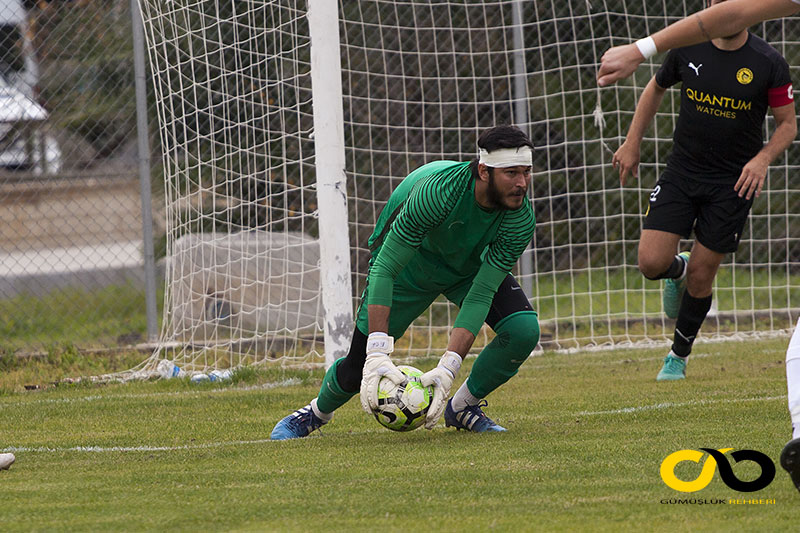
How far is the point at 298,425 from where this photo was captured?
5.20 metres

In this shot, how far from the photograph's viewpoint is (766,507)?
10.7 ft

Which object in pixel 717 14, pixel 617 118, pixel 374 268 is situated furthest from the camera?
pixel 617 118

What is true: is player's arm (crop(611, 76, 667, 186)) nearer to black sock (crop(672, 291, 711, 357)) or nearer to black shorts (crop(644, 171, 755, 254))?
black shorts (crop(644, 171, 755, 254))

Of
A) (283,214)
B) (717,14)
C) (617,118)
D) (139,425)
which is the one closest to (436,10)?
(617,118)

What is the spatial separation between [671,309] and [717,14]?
4.22 m

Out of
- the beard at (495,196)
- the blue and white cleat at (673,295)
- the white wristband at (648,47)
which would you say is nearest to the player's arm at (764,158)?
the blue and white cleat at (673,295)

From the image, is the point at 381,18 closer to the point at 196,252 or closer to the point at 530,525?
the point at 196,252

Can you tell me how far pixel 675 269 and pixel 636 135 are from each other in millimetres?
928

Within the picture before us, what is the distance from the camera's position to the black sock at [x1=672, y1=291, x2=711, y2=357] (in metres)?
7.01

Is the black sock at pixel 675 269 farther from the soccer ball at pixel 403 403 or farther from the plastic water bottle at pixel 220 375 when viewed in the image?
the plastic water bottle at pixel 220 375

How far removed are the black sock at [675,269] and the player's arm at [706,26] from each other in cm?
339

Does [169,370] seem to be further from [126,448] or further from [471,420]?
[471,420]

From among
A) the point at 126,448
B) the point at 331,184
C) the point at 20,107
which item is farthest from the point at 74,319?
the point at 126,448

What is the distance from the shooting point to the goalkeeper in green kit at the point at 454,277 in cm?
469
